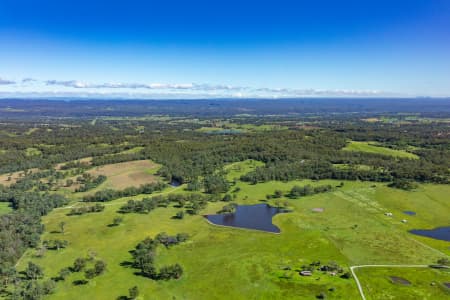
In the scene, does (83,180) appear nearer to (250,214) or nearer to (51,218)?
(51,218)

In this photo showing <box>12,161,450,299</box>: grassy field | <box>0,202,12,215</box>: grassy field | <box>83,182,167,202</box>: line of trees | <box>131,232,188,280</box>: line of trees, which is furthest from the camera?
<box>83,182,167,202</box>: line of trees

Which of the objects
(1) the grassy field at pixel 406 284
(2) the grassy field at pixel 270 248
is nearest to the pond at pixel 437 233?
(2) the grassy field at pixel 270 248

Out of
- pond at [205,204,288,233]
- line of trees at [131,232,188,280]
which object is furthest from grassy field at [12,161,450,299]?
pond at [205,204,288,233]

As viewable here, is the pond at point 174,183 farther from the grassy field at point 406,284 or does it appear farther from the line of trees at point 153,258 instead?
the grassy field at point 406,284

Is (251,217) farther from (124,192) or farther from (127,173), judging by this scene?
(127,173)

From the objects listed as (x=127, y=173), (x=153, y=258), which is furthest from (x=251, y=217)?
(x=127, y=173)

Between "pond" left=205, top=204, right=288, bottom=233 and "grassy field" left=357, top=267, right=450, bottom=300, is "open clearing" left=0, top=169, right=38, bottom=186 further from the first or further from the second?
"grassy field" left=357, top=267, right=450, bottom=300

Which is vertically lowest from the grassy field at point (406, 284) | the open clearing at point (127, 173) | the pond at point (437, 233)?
the pond at point (437, 233)
